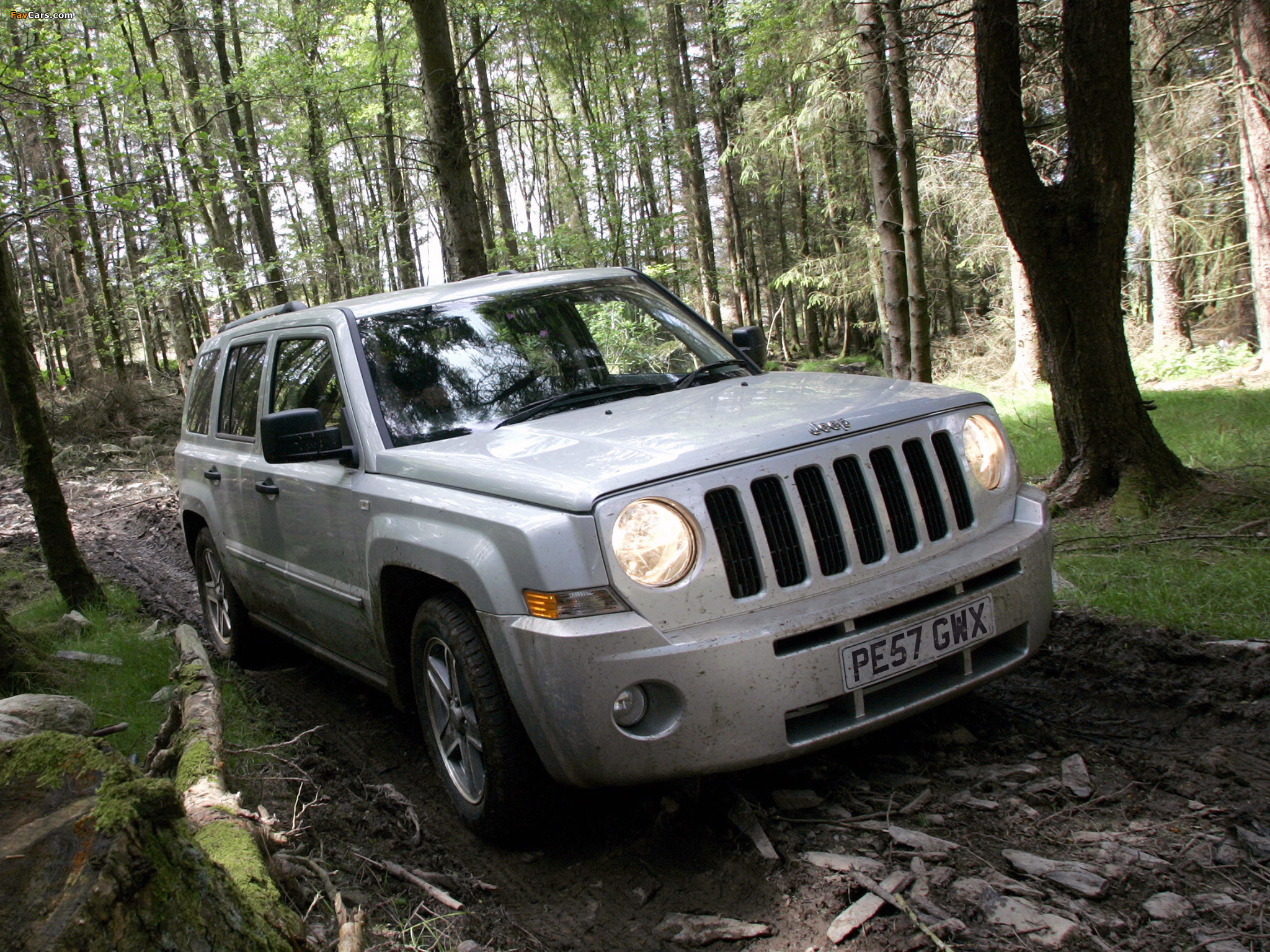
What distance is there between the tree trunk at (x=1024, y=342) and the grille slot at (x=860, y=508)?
11.5 meters

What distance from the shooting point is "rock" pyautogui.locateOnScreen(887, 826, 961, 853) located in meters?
2.61

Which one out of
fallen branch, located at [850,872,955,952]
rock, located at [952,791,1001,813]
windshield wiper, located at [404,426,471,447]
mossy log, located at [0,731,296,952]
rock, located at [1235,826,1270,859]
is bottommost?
rock, located at [1235,826,1270,859]

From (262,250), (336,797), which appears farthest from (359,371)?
(262,250)

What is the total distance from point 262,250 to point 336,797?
20.8m

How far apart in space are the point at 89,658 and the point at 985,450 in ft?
16.6

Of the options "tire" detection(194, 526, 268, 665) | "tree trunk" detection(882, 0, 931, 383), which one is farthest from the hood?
"tree trunk" detection(882, 0, 931, 383)

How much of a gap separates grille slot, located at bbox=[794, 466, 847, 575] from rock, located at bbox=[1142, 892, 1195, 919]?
1131 millimetres

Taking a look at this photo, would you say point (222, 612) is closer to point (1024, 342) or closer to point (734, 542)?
point (734, 542)

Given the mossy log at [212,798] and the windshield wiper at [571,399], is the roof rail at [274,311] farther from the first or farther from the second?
the mossy log at [212,798]

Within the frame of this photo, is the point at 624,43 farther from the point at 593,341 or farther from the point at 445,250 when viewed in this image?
the point at 593,341

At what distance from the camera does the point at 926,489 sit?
3.10 meters

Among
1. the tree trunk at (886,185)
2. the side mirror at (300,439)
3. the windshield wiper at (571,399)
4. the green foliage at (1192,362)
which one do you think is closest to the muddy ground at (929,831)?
the side mirror at (300,439)

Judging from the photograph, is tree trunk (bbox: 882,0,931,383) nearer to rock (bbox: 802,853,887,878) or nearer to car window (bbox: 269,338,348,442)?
car window (bbox: 269,338,348,442)

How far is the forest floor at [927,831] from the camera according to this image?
2336 millimetres
